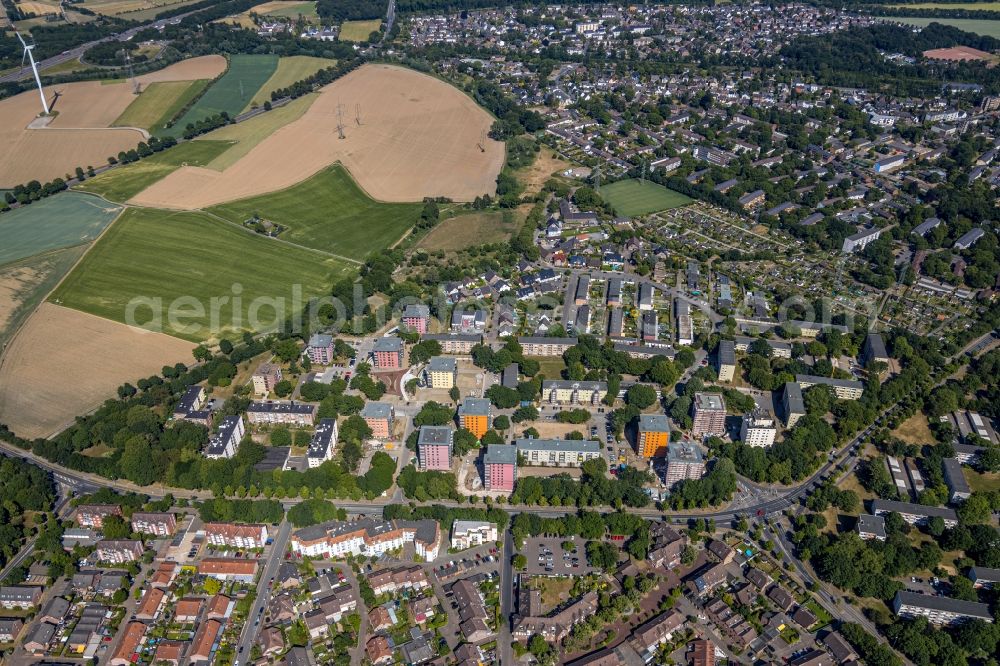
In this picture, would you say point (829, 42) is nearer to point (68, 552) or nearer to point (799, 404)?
point (799, 404)

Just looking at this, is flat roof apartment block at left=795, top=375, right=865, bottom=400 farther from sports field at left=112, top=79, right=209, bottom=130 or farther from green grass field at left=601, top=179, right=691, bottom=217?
sports field at left=112, top=79, right=209, bottom=130

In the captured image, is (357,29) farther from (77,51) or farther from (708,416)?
(708,416)

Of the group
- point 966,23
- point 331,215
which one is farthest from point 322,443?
point 966,23

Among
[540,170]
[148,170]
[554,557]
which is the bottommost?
[148,170]

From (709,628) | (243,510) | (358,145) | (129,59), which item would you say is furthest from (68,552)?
(129,59)

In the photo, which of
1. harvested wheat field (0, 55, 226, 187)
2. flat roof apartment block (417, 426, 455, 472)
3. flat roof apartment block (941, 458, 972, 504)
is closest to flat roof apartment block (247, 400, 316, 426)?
flat roof apartment block (417, 426, 455, 472)

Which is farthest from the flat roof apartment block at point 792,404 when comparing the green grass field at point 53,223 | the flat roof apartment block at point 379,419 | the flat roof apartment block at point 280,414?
the green grass field at point 53,223

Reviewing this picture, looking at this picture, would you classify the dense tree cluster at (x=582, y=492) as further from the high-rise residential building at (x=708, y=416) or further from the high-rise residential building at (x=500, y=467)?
the high-rise residential building at (x=708, y=416)
